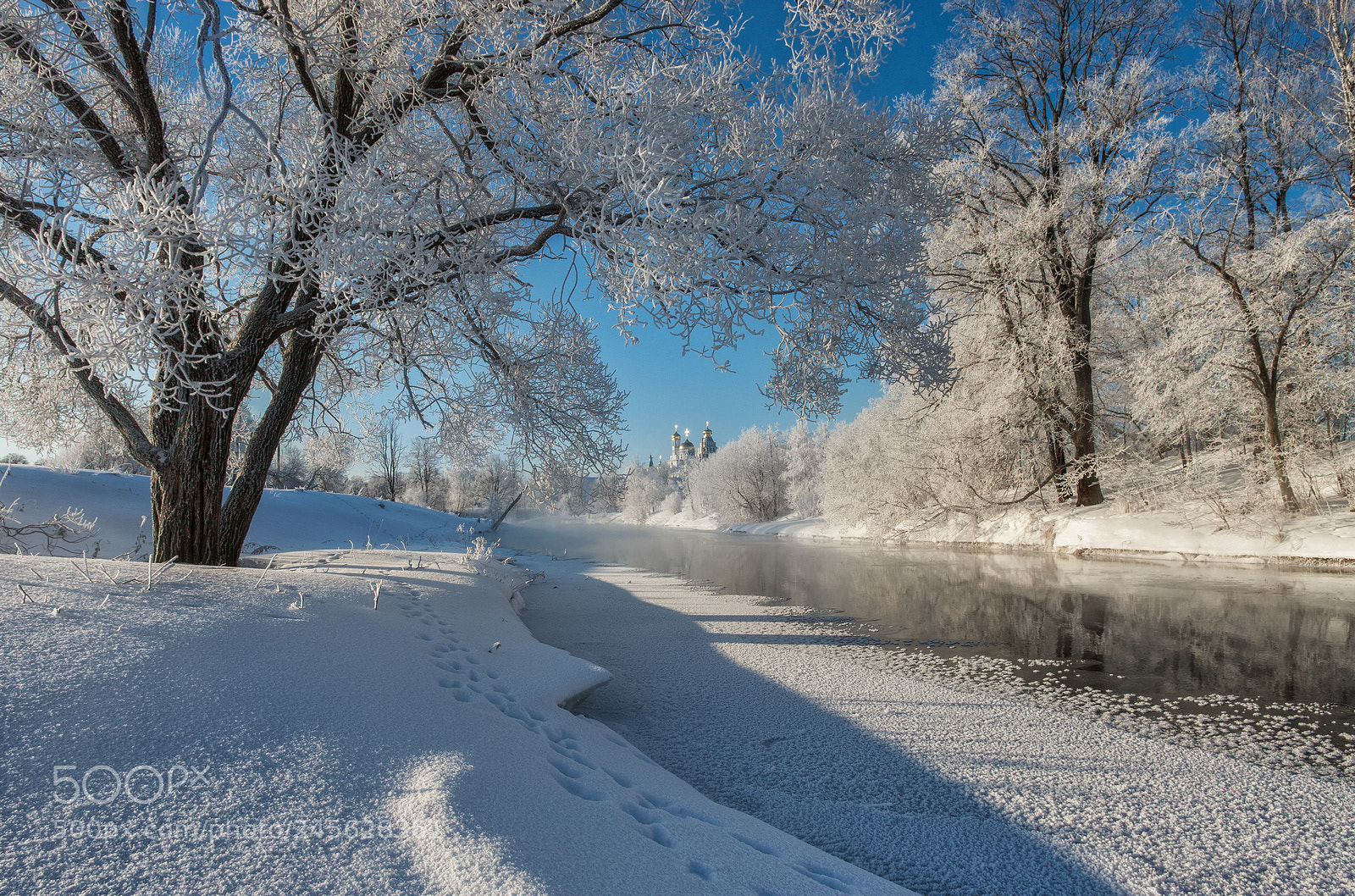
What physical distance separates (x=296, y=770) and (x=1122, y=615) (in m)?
7.87

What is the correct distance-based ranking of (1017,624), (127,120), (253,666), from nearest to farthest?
(253,666), (127,120), (1017,624)

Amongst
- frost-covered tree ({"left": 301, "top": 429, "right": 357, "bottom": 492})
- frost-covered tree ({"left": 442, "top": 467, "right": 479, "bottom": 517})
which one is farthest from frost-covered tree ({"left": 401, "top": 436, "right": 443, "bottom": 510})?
frost-covered tree ({"left": 301, "top": 429, "right": 357, "bottom": 492})

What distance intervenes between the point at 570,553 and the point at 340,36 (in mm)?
14544

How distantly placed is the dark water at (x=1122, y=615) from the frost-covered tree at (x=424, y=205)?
2.84 metres

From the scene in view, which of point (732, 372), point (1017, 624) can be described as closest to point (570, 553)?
point (1017, 624)

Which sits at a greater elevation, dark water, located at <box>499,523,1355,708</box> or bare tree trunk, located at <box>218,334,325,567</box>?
bare tree trunk, located at <box>218,334,325,567</box>

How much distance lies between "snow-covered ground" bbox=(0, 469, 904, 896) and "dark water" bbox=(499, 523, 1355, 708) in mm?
3953

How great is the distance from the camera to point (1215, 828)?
2.48 meters

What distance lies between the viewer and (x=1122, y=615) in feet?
22.3

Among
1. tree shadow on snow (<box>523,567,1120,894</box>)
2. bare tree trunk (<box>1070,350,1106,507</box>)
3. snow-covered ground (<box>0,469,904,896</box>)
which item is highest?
bare tree trunk (<box>1070,350,1106,507</box>)

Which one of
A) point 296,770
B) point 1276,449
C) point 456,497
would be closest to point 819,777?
point 296,770

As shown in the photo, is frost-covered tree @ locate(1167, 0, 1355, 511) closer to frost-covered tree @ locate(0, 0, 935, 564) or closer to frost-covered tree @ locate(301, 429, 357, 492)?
frost-covered tree @ locate(0, 0, 935, 564)

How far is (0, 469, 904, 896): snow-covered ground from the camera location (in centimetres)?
141

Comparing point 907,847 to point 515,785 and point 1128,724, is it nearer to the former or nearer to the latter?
point 515,785
